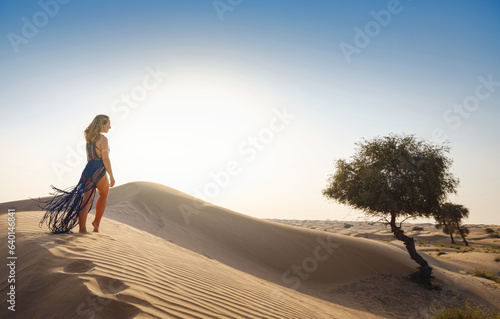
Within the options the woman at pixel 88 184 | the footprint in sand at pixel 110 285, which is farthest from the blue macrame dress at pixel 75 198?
the footprint in sand at pixel 110 285

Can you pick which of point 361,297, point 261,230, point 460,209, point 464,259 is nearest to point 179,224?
point 261,230

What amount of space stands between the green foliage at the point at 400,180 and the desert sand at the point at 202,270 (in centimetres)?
287

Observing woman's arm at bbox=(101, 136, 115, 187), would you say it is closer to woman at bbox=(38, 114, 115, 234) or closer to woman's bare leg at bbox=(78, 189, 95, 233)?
woman at bbox=(38, 114, 115, 234)

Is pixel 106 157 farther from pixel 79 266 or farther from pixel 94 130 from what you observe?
pixel 79 266

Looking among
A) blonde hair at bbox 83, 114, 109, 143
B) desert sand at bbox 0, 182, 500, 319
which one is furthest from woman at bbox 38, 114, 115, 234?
desert sand at bbox 0, 182, 500, 319

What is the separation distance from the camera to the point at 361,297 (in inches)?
401

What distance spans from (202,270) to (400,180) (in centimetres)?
1072

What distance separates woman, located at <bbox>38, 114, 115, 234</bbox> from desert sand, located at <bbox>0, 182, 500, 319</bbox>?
373 millimetres

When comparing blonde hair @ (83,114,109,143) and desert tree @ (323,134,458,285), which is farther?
desert tree @ (323,134,458,285)

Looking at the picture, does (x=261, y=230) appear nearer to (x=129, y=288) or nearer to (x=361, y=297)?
(x=361, y=297)

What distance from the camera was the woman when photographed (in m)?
5.50

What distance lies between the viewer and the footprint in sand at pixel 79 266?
11.7 feet

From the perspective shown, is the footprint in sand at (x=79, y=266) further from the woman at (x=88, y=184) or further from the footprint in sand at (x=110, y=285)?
the woman at (x=88, y=184)
